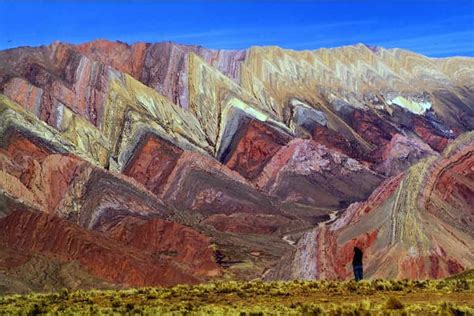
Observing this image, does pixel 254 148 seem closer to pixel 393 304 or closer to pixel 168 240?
pixel 168 240

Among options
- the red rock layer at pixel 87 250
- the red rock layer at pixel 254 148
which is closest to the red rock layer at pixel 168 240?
the red rock layer at pixel 87 250

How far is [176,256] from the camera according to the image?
81062 millimetres

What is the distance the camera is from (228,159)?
12850 centimetres

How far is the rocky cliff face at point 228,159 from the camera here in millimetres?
56594

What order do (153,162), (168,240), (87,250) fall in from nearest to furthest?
(87,250) < (168,240) < (153,162)

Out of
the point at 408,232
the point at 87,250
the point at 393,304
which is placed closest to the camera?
the point at 393,304

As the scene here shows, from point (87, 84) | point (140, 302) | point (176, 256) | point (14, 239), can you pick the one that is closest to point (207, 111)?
point (87, 84)

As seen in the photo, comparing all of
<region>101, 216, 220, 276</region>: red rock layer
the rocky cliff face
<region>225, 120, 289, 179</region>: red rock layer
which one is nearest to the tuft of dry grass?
the rocky cliff face

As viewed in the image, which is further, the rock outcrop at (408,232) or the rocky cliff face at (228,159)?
the rocky cliff face at (228,159)

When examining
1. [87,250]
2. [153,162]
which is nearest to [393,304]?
[87,250]

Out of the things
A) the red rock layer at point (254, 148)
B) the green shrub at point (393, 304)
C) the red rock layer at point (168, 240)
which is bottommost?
the green shrub at point (393, 304)

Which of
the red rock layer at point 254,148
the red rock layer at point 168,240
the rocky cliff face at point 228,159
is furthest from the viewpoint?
the red rock layer at point 254,148

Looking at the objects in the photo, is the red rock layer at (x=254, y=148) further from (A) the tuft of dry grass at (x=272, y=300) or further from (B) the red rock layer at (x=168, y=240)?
(A) the tuft of dry grass at (x=272, y=300)

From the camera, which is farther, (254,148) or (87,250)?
(254,148)
